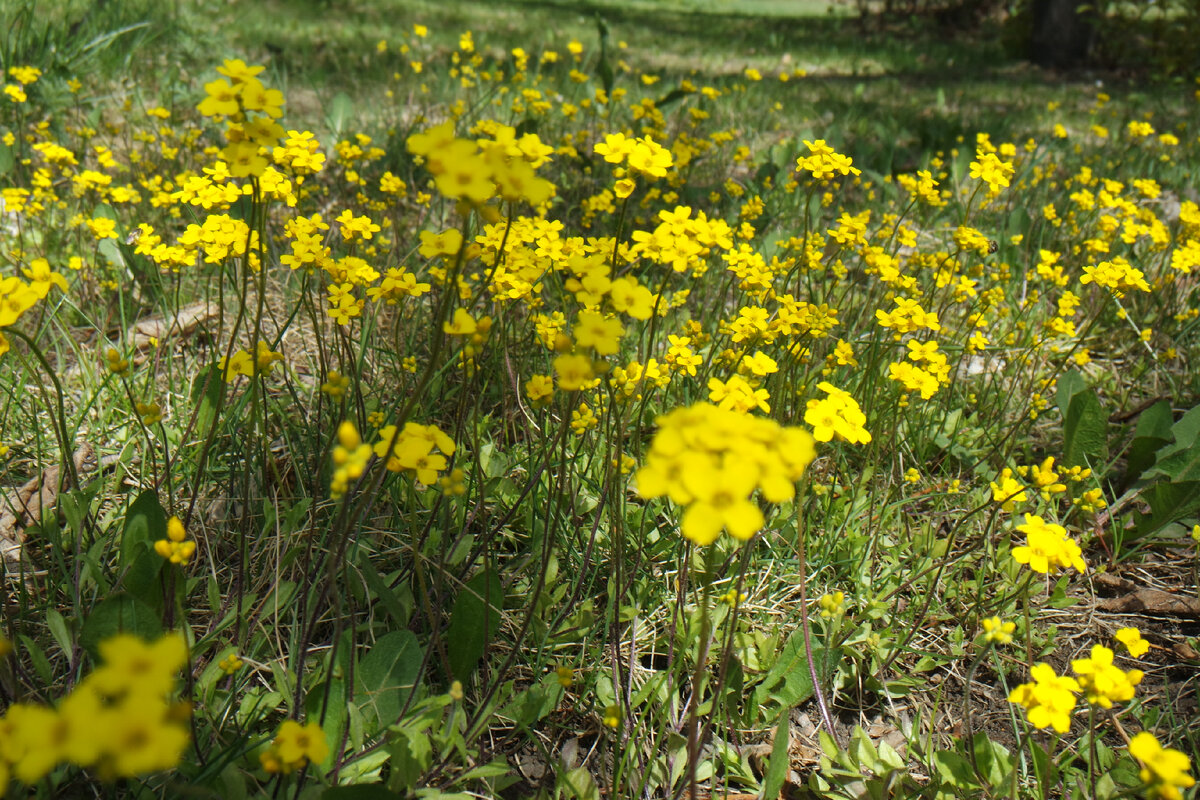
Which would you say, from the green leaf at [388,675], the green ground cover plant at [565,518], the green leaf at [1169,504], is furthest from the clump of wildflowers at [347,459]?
the green leaf at [1169,504]

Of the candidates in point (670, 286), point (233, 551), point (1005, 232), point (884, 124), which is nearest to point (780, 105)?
point (884, 124)

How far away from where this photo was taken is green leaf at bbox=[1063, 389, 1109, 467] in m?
2.59

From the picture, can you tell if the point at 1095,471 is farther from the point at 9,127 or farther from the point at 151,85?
the point at 151,85

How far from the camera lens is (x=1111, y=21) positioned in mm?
10914

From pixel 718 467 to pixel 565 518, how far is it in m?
1.25

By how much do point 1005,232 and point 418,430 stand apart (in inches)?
143

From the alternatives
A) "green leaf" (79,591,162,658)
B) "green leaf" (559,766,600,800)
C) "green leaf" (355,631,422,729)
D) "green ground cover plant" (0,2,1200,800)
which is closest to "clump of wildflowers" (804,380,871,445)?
"green ground cover plant" (0,2,1200,800)

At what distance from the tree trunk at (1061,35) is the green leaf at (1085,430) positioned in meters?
10.0

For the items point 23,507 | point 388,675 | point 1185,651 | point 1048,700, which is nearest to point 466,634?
point 388,675

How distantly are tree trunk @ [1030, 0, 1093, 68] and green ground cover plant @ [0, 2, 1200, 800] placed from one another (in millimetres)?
8687

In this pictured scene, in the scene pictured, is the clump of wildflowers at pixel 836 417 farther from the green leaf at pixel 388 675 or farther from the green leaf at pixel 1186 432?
the green leaf at pixel 1186 432

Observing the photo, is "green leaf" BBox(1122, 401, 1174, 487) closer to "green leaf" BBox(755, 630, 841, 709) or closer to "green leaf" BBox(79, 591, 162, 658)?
"green leaf" BBox(755, 630, 841, 709)

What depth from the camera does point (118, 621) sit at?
5.02 feet

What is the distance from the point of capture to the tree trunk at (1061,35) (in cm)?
1037
